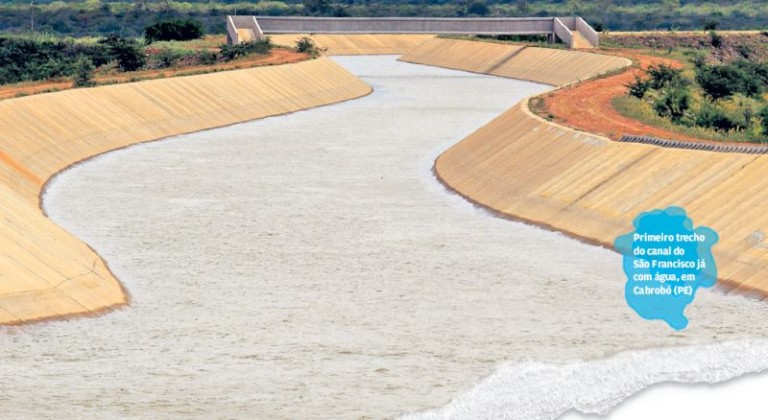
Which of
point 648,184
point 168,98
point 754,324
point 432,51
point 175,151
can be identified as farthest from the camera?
point 432,51

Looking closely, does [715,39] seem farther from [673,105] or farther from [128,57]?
[673,105]

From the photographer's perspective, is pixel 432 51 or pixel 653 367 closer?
pixel 653 367

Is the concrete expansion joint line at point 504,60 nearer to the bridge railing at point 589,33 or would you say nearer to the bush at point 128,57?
the bridge railing at point 589,33

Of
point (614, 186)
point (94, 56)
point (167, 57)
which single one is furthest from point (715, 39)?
point (614, 186)

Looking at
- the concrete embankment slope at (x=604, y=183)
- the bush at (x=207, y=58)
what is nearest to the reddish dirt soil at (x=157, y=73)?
the bush at (x=207, y=58)

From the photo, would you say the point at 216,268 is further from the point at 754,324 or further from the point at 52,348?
the point at 754,324

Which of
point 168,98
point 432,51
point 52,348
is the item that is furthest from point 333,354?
point 432,51

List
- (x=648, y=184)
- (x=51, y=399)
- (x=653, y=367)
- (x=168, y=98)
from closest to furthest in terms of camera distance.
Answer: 1. (x=51, y=399)
2. (x=653, y=367)
3. (x=648, y=184)
4. (x=168, y=98)

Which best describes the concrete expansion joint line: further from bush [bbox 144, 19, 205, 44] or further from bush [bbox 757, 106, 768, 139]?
bush [bbox 757, 106, 768, 139]
